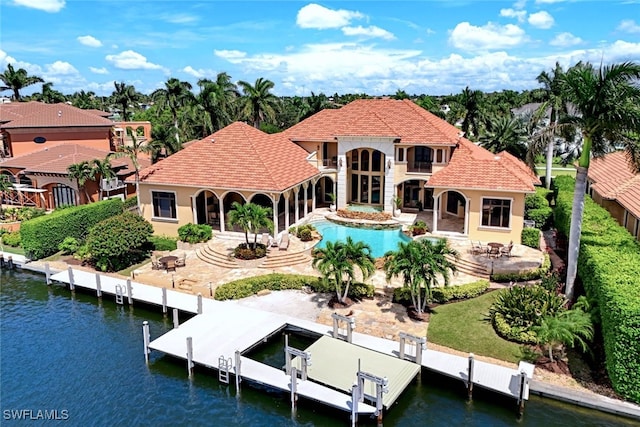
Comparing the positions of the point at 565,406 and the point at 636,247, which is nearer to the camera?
the point at 565,406

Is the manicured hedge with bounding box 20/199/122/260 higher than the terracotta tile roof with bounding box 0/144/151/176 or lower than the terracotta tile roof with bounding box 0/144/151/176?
lower

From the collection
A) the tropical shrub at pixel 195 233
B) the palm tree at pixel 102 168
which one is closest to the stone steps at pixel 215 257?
the tropical shrub at pixel 195 233

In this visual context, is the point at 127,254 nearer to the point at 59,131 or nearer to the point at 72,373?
the point at 72,373

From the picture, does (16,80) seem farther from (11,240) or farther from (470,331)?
(470,331)

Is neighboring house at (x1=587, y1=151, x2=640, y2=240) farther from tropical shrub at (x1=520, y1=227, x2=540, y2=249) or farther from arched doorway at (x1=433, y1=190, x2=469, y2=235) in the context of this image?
arched doorway at (x1=433, y1=190, x2=469, y2=235)

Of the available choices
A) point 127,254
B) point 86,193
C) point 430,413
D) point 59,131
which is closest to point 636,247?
point 430,413
